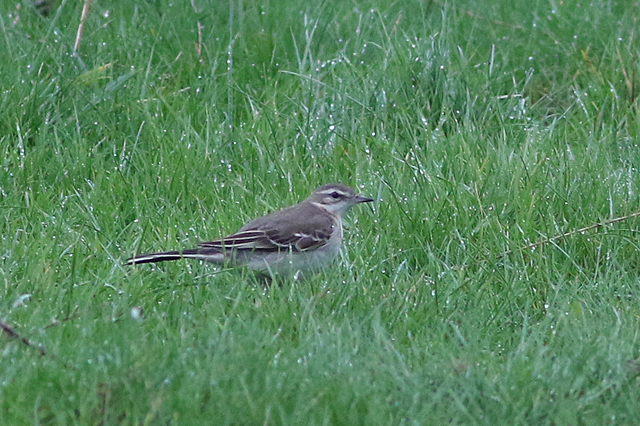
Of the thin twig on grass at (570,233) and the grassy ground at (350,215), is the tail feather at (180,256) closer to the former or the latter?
the grassy ground at (350,215)

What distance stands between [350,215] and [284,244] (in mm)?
884

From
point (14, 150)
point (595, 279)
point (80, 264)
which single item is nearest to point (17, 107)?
point (14, 150)

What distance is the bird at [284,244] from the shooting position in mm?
5719

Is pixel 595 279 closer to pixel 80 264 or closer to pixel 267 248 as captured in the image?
pixel 267 248

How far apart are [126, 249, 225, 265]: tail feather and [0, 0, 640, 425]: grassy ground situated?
102mm

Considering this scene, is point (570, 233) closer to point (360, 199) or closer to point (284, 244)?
point (360, 199)

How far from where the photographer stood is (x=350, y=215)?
674 cm

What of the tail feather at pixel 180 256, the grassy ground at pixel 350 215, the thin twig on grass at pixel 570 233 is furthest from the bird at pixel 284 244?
the thin twig on grass at pixel 570 233

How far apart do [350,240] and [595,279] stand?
1.47 m

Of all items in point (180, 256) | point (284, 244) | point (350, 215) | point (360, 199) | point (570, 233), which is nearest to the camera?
point (180, 256)

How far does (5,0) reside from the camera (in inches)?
375

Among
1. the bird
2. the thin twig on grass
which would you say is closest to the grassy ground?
the thin twig on grass

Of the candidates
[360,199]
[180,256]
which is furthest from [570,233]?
[180,256]

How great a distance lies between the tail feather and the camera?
5.47 m
